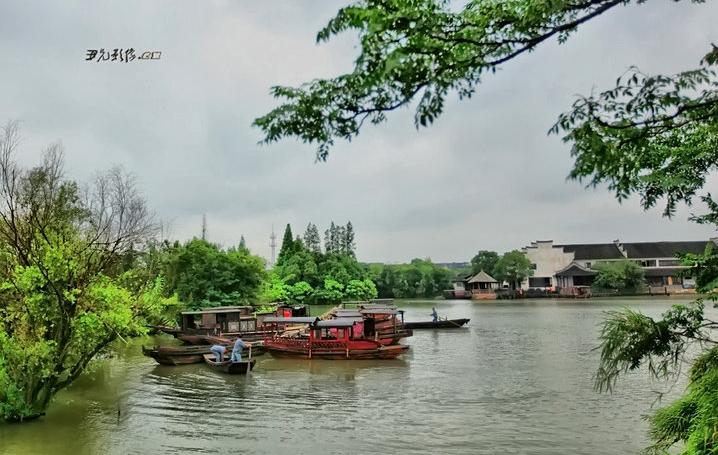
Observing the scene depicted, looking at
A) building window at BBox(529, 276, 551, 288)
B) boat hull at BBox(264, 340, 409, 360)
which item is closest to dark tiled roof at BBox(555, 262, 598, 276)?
building window at BBox(529, 276, 551, 288)

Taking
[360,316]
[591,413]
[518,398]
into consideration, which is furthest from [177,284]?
[591,413]

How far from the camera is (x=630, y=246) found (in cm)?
7206

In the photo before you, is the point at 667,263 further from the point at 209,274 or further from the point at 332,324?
the point at 332,324

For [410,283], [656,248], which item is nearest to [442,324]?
[410,283]

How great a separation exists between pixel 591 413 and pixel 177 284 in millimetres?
28580

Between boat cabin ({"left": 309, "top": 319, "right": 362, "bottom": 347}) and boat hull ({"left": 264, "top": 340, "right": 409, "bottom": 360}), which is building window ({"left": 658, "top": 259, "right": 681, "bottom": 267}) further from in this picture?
boat cabin ({"left": 309, "top": 319, "right": 362, "bottom": 347})

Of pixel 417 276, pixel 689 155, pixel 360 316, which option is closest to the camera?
pixel 689 155

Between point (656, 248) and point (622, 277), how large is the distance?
12389mm

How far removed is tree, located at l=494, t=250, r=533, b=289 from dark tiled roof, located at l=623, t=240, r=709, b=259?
13887mm

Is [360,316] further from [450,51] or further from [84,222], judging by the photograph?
[450,51]

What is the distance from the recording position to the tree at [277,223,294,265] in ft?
220

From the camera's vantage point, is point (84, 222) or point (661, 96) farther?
point (84, 222)

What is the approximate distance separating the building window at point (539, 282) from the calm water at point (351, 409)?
5100cm

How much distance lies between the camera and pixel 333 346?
22719 mm
